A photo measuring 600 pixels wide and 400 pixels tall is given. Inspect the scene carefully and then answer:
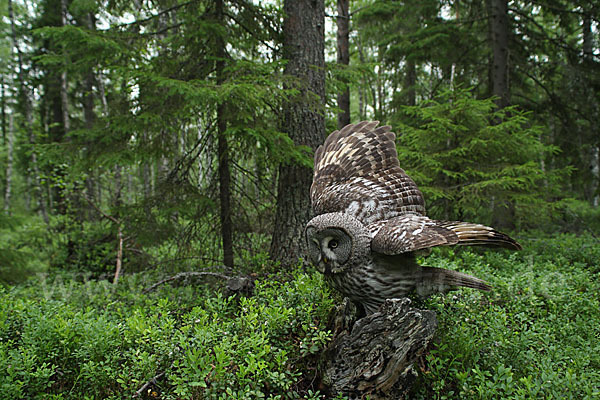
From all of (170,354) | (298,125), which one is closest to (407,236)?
(170,354)

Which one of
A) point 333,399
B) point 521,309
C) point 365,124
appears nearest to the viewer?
point 333,399

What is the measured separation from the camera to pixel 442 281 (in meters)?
2.96

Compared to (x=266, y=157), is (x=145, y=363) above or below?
below

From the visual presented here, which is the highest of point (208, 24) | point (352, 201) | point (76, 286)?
point (208, 24)

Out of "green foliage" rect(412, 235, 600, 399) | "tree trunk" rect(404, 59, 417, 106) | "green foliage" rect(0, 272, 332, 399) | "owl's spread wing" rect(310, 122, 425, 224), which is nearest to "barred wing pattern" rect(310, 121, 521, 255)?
"owl's spread wing" rect(310, 122, 425, 224)

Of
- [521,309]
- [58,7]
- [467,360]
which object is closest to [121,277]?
[467,360]

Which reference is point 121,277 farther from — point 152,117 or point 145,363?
point 145,363

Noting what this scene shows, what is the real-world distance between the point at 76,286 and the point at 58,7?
11.8 metres

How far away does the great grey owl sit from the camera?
2.75 meters

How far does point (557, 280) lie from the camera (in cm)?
452

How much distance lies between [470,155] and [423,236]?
4.36 m

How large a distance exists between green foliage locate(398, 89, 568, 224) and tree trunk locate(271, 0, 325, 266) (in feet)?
5.55

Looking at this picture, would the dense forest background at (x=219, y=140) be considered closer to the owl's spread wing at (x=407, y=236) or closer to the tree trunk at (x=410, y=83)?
the owl's spread wing at (x=407, y=236)

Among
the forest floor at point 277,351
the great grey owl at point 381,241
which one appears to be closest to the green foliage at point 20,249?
the forest floor at point 277,351
